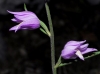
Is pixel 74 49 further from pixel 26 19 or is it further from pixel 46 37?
pixel 46 37

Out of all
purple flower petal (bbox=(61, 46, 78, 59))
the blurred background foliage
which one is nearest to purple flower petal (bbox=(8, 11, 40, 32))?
purple flower petal (bbox=(61, 46, 78, 59))

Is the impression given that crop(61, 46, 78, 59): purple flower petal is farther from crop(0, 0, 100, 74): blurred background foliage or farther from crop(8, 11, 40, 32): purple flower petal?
crop(0, 0, 100, 74): blurred background foliage

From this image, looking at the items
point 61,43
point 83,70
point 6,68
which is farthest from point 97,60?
point 6,68

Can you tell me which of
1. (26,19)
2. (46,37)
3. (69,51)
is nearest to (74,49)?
(69,51)

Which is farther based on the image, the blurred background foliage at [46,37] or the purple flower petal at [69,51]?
the blurred background foliage at [46,37]

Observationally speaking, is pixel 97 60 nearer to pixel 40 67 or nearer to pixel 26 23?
pixel 40 67

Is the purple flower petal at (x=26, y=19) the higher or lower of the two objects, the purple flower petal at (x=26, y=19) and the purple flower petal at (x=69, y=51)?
the higher

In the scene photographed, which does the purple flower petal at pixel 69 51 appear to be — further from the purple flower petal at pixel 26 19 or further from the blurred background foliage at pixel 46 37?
the blurred background foliage at pixel 46 37

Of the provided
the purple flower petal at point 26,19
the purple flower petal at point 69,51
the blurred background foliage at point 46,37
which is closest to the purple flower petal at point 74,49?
the purple flower petal at point 69,51
